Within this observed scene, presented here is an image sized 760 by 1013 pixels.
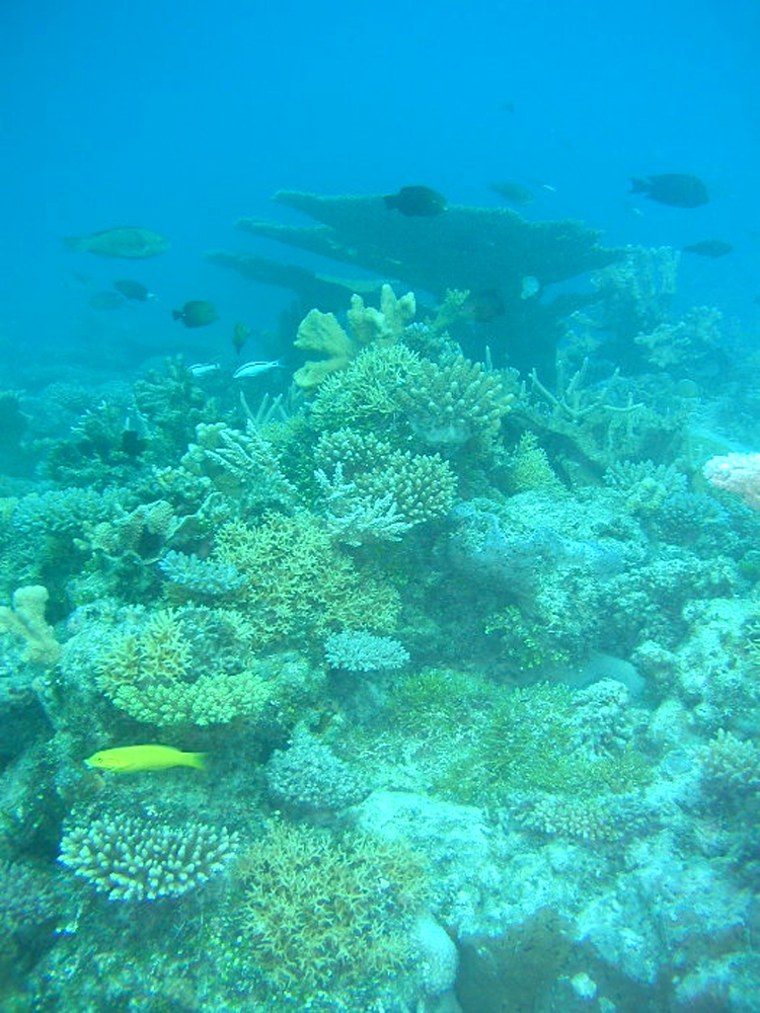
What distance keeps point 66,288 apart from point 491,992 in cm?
7175

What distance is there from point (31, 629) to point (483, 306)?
22.5ft

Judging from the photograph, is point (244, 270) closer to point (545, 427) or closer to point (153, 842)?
point (545, 427)

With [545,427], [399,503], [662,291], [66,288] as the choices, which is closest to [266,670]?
[399,503]

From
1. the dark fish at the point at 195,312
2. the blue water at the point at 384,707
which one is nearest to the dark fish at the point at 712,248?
the blue water at the point at 384,707

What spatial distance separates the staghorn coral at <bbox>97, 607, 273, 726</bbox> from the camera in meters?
3.25

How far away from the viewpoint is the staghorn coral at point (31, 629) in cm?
396

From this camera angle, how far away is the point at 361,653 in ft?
13.1

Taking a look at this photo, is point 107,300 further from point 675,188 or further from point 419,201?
point 675,188

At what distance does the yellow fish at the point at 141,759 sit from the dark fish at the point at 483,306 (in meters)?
6.97

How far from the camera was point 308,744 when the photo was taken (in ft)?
11.8

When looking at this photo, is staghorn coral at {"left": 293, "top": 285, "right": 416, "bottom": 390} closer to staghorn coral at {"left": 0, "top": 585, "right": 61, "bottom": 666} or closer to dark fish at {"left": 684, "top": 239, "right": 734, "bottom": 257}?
staghorn coral at {"left": 0, "top": 585, "right": 61, "bottom": 666}

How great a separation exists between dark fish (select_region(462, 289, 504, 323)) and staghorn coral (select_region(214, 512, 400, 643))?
495 cm

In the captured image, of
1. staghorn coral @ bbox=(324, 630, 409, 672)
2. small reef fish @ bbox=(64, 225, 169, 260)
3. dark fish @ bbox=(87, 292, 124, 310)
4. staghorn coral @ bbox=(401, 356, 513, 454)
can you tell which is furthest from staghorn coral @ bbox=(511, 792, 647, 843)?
dark fish @ bbox=(87, 292, 124, 310)

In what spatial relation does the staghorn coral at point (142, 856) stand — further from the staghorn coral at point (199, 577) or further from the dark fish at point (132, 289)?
the dark fish at point (132, 289)
